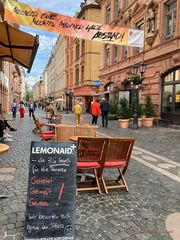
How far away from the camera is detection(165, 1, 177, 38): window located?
17.4 meters

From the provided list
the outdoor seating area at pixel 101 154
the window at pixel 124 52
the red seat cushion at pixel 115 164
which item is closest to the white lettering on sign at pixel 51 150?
the outdoor seating area at pixel 101 154

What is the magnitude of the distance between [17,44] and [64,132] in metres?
2.86

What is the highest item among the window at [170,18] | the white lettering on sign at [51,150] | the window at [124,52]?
the window at [170,18]

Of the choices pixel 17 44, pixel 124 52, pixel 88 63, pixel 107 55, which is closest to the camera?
pixel 17 44

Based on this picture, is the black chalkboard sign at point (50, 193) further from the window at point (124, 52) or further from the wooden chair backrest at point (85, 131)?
the window at point (124, 52)

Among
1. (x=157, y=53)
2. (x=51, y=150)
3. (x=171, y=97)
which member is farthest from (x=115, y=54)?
(x=51, y=150)

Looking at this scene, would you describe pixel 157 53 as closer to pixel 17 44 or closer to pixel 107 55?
pixel 107 55

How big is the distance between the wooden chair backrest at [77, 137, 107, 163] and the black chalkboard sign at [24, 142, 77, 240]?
4.29 feet

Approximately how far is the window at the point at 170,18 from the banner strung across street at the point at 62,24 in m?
4.49

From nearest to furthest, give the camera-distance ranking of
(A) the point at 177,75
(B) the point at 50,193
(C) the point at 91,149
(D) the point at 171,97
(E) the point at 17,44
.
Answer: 1. (B) the point at 50,193
2. (C) the point at 91,149
3. (E) the point at 17,44
4. (A) the point at 177,75
5. (D) the point at 171,97

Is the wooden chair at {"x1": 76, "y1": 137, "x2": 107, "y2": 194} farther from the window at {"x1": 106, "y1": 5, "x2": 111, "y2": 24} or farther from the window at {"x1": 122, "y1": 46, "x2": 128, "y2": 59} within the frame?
the window at {"x1": 106, "y1": 5, "x2": 111, "y2": 24}

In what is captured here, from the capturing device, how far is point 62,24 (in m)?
12.7

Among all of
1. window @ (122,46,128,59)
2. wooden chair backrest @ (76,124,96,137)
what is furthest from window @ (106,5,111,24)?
wooden chair backrest @ (76,124,96,137)

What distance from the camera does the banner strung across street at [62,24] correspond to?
11.8m
